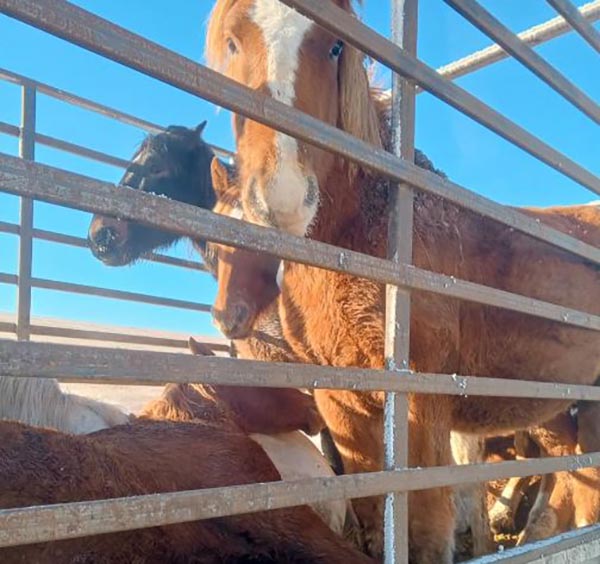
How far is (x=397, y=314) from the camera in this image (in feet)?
4.98

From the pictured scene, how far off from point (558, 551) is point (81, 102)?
12.2ft

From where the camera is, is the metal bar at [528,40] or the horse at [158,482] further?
the metal bar at [528,40]

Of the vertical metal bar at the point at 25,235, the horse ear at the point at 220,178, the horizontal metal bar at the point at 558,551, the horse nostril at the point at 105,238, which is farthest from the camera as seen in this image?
the horse nostril at the point at 105,238

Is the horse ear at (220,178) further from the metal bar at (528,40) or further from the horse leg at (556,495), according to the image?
the horse leg at (556,495)

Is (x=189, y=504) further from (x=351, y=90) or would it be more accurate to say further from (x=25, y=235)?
(x=25, y=235)

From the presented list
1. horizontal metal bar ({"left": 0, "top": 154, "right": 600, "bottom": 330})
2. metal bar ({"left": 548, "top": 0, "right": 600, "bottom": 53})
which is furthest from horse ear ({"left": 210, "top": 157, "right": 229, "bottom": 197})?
horizontal metal bar ({"left": 0, "top": 154, "right": 600, "bottom": 330})

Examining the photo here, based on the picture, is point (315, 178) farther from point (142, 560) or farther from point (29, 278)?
point (29, 278)

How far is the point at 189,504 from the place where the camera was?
3.45 ft

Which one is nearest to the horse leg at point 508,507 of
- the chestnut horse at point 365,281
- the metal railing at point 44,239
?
the chestnut horse at point 365,281

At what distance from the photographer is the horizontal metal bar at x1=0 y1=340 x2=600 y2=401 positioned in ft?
2.95

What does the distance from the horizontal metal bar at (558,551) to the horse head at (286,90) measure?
0.98m

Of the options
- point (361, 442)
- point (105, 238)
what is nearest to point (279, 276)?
point (361, 442)

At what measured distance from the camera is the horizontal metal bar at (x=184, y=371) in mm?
898

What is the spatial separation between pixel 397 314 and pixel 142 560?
0.87m
